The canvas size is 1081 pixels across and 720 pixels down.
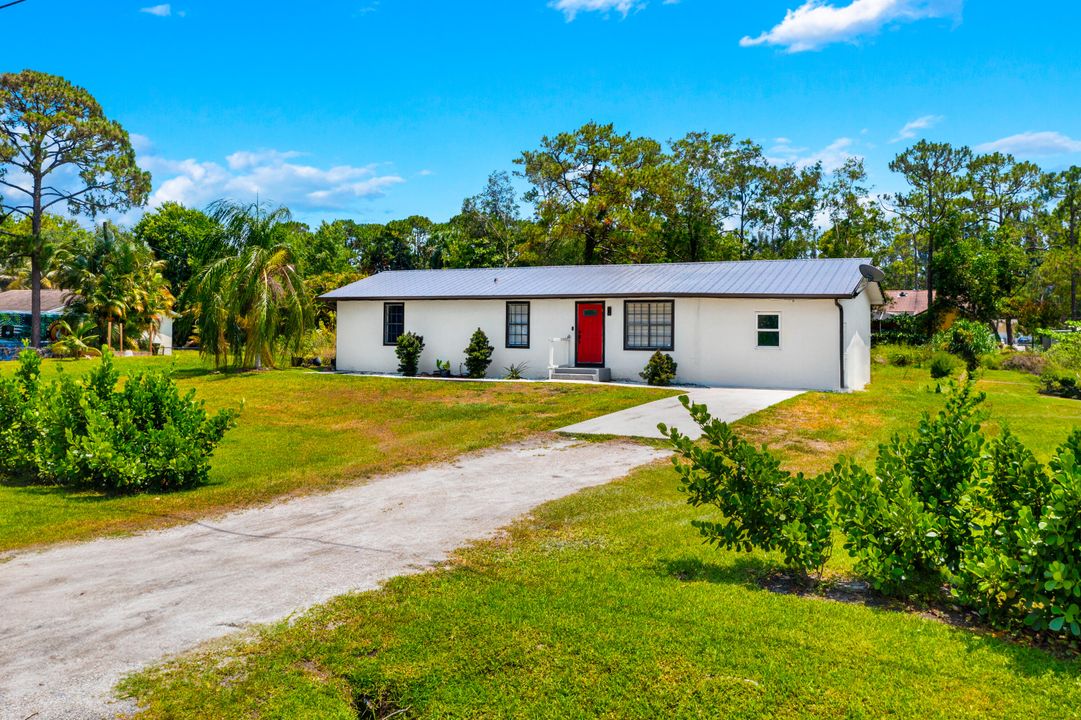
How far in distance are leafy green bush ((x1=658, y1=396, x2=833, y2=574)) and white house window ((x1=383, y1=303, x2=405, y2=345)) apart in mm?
20059

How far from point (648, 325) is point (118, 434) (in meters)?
14.6

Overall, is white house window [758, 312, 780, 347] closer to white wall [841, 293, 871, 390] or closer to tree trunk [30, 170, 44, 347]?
white wall [841, 293, 871, 390]

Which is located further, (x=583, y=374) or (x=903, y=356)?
(x=903, y=356)

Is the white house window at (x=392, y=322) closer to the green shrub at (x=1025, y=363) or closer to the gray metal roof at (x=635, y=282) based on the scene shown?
the gray metal roof at (x=635, y=282)

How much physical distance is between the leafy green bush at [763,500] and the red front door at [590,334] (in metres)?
16.1

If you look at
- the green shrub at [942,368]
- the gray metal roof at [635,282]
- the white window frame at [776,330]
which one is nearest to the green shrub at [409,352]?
the gray metal roof at [635,282]

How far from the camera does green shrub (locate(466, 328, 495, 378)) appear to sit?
72.5 ft

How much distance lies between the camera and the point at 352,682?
371 cm

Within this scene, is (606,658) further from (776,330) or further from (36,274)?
(36,274)

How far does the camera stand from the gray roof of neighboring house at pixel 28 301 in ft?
136

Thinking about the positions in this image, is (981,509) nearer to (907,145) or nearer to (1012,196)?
(907,145)

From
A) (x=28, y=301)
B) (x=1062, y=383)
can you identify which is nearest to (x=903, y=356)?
(x=1062, y=383)

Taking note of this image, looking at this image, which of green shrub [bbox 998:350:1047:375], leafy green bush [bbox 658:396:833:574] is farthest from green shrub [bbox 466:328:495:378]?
green shrub [bbox 998:350:1047:375]

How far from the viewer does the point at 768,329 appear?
62.3 feet
